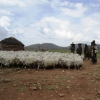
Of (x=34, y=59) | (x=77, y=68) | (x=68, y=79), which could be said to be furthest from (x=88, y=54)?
(x=68, y=79)

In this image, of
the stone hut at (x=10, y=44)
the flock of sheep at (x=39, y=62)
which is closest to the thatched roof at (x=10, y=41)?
the stone hut at (x=10, y=44)

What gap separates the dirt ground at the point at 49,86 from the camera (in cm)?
875

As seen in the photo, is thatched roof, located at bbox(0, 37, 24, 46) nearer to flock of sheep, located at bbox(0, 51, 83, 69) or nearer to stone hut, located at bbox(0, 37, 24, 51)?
stone hut, located at bbox(0, 37, 24, 51)

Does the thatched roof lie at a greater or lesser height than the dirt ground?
greater

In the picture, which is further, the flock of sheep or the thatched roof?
the thatched roof

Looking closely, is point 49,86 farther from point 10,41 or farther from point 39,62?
point 10,41

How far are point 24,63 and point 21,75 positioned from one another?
227 centimetres

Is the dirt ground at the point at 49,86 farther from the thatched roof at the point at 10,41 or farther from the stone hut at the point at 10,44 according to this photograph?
the thatched roof at the point at 10,41

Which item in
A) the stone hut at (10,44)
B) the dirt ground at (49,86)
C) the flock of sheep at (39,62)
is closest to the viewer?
the dirt ground at (49,86)

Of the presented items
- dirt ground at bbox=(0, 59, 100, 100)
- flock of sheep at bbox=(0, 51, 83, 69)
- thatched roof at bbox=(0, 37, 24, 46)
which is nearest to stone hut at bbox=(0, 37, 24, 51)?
thatched roof at bbox=(0, 37, 24, 46)

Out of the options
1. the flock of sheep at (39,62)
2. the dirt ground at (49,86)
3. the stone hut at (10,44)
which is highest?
the stone hut at (10,44)

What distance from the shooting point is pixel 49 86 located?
383 inches

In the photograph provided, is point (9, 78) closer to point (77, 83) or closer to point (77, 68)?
point (77, 83)

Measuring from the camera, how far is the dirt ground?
345 inches
